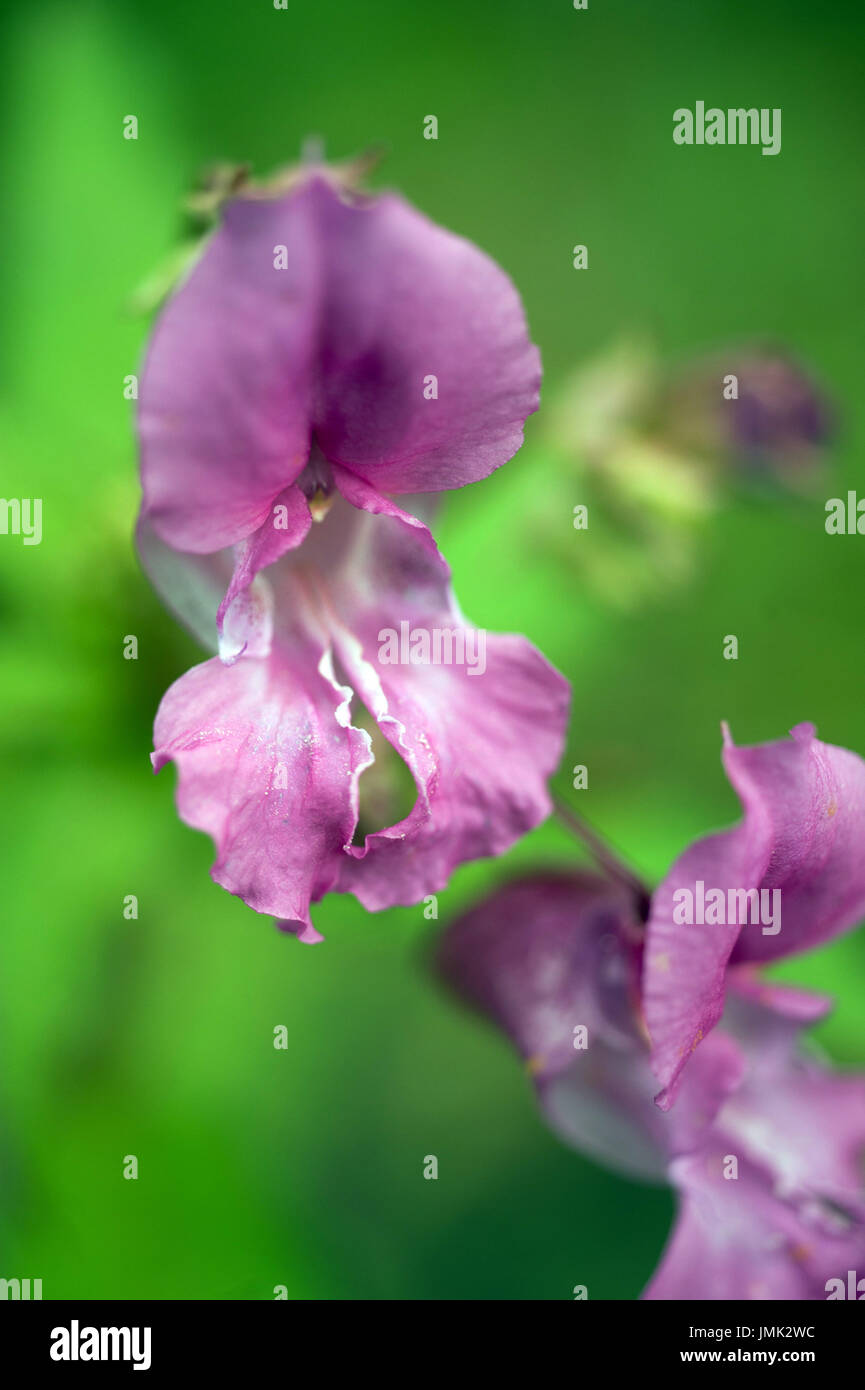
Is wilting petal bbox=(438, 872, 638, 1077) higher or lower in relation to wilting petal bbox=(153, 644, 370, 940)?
lower

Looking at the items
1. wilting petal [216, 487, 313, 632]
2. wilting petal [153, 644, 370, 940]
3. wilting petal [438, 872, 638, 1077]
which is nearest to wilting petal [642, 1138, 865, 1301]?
wilting petal [438, 872, 638, 1077]

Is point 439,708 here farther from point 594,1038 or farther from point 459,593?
point 459,593

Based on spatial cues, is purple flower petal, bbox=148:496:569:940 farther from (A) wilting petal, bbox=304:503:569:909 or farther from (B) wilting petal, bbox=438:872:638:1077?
(B) wilting petal, bbox=438:872:638:1077

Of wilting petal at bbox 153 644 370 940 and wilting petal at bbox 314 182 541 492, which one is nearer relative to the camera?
wilting petal at bbox 314 182 541 492

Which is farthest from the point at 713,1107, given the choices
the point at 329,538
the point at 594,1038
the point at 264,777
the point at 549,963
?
the point at 329,538

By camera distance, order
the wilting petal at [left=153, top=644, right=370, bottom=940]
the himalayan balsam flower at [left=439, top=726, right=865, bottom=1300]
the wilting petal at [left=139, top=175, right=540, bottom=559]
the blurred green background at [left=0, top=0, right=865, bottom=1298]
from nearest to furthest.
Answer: the wilting petal at [left=139, top=175, right=540, bottom=559] → the wilting petal at [left=153, top=644, right=370, bottom=940] → the himalayan balsam flower at [left=439, top=726, right=865, bottom=1300] → the blurred green background at [left=0, top=0, right=865, bottom=1298]
